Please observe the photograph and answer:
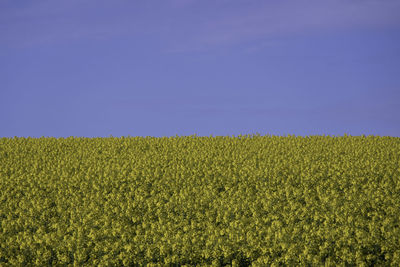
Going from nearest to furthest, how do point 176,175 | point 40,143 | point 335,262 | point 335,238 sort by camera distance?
point 335,262 → point 335,238 → point 176,175 → point 40,143

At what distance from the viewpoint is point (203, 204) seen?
10.8 m

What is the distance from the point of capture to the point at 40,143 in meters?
19.7

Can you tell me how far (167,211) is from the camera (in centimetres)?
1059

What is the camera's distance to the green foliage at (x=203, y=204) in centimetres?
813

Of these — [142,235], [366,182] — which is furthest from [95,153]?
[366,182]

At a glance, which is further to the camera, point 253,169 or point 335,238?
point 253,169

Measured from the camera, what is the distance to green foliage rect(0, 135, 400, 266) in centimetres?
813

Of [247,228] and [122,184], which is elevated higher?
[122,184]

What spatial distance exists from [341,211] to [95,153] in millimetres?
10418

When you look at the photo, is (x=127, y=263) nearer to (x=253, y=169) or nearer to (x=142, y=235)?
(x=142, y=235)

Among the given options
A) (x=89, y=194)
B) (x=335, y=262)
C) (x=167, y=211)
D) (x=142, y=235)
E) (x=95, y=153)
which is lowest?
(x=335, y=262)

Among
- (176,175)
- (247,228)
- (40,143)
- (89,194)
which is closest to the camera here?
(247,228)

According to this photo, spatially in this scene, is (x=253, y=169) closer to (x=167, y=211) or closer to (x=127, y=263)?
(x=167, y=211)

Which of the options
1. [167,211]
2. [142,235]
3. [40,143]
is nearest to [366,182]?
[167,211]
